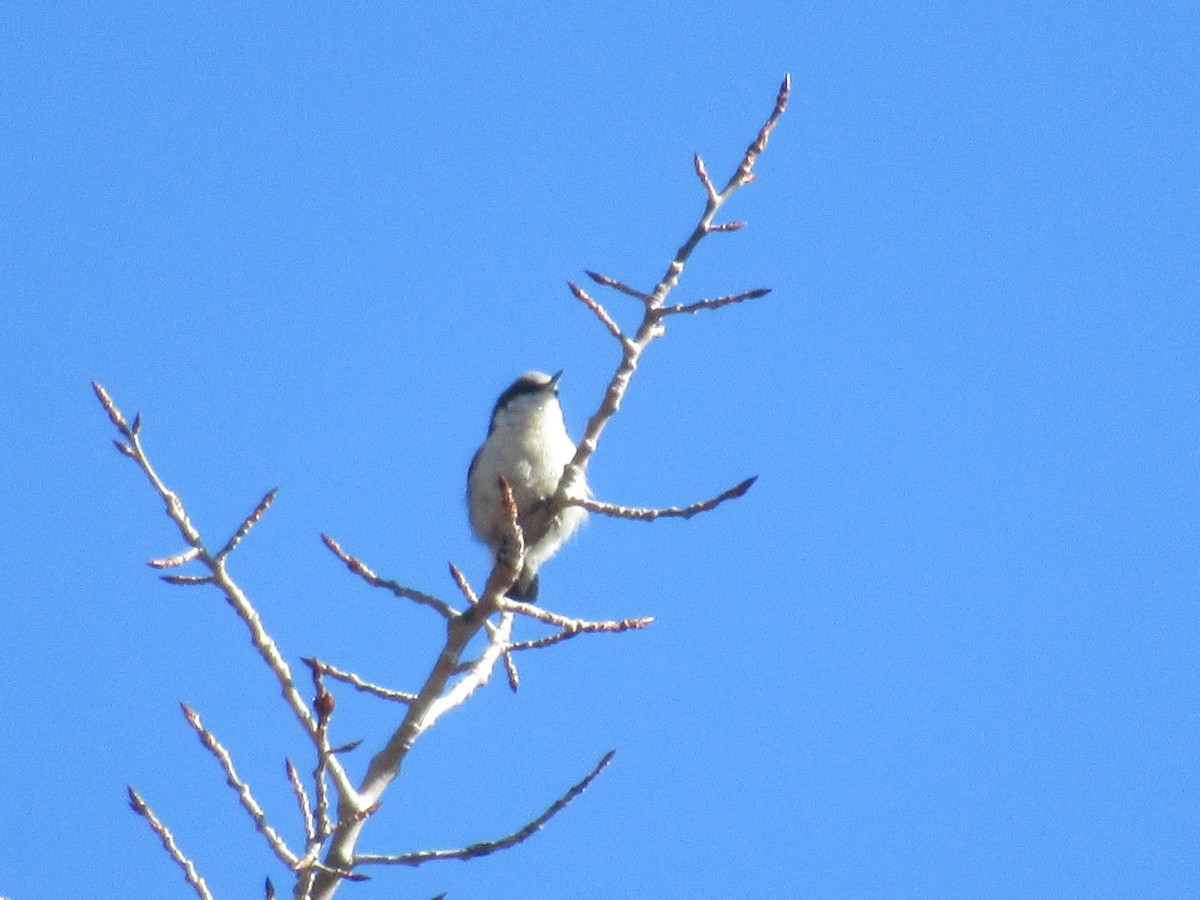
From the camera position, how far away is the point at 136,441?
11.2 ft

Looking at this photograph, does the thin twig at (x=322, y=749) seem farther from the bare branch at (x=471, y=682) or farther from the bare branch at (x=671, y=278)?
the bare branch at (x=671, y=278)

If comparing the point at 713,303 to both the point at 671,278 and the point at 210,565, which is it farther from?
the point at 210,565

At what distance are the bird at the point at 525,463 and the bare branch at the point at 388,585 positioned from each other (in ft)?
7.53

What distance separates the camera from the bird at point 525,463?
6.61 m

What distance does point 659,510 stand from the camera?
13.2 feet

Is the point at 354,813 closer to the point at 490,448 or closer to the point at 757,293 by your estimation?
the point at 757,293

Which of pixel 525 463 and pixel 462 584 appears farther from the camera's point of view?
pixel 525 463

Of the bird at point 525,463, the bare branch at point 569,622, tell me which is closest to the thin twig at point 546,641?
the bare branch at point 569,622

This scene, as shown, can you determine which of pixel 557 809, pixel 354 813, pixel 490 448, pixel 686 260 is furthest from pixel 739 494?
pixel 490 448

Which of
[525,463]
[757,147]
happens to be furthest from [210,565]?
[525,463]

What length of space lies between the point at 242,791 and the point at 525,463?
350 centimetres

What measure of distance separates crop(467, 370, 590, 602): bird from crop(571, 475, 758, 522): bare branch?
2.13m

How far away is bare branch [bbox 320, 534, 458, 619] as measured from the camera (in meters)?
3.89

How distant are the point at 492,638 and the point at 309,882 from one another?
1059 mm
